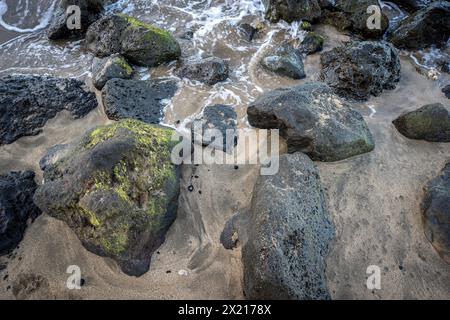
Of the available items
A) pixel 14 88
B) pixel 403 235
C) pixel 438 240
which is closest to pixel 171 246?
pixel 403 235

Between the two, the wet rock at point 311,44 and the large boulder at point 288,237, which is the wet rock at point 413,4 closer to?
the wet rock at point 311,44

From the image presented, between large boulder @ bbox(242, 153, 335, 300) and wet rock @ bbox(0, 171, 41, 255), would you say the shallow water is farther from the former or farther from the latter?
large boulder @ bbox(242, 153, 335, 300)

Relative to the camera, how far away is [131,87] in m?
5.00

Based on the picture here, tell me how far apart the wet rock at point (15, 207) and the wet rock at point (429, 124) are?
4.69m

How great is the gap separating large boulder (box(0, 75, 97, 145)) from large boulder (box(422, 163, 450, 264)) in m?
4.53

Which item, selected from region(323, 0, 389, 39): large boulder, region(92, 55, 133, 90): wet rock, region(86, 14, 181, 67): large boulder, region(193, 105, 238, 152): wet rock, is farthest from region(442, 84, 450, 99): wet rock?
region(92, 55, 133, 90): wet rock

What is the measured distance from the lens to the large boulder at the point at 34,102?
455 cm

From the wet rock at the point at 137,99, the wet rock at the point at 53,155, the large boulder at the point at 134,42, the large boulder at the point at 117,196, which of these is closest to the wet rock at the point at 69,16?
the large boulder at the point at 134,42

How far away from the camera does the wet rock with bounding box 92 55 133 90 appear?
5.17m

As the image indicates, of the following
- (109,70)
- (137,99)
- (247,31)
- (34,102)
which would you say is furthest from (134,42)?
(247,31)

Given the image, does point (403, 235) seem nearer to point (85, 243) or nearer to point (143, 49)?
point (85, 243)

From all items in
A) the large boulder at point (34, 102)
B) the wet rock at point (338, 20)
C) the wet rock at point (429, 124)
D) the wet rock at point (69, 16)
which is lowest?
the wet rock at point (429, 124)

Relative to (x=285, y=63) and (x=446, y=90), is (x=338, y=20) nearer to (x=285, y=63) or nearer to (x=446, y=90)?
(x=285, y=63)
